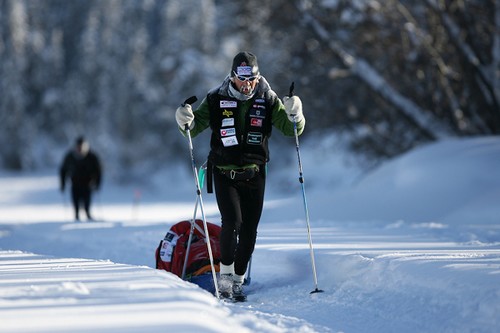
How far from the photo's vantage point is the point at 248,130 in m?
5.44

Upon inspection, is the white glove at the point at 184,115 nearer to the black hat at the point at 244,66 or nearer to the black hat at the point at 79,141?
the black hat at the point at 244,66

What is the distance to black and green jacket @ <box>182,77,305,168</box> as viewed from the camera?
5395 millimetres

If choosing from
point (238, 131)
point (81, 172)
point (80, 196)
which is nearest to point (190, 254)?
point (238, 131)

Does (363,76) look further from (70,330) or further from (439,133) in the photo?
(70,330)

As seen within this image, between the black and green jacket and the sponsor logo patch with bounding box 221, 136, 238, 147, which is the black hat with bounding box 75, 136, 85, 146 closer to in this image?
the black and green jacket

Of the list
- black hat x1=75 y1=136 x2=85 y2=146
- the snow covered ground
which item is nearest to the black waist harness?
the snow covered ground

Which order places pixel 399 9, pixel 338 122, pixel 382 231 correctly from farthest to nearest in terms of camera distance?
pixel 338 122 < pixel 399 9 < pixel 382 231

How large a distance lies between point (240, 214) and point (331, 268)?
3.83 ft

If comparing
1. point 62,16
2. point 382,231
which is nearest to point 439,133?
point 382,231

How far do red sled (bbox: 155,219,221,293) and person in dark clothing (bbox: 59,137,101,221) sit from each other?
7.64 m

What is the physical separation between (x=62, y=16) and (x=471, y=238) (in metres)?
63.7

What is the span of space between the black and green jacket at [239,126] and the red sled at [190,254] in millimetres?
1069

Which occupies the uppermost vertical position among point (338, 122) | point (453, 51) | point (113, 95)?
point (113, 95)

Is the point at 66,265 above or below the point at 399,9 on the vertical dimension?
below
